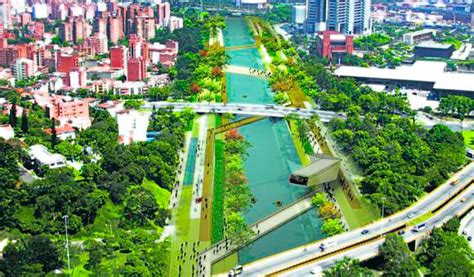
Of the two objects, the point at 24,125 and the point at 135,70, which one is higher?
the point at 135,70

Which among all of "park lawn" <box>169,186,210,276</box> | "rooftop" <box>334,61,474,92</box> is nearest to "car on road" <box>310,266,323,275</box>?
"park lawn" <box>169,186,210,276</box>

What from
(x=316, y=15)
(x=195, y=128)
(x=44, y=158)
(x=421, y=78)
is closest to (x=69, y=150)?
(x=44, y=158)

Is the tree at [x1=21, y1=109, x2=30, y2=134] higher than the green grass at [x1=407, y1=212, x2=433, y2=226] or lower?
higher

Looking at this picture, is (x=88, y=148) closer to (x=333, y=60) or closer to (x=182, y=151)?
(x=182, y=151)

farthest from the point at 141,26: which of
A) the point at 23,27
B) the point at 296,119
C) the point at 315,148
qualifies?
the point at 315,148

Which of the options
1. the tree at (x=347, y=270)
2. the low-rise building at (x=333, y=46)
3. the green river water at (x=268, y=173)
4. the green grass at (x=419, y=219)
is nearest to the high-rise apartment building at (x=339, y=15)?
the low-rise building at (x=333, y=46)

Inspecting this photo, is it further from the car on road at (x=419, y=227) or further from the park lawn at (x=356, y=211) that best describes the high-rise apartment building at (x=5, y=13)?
the car on road at (x=419, y=227)

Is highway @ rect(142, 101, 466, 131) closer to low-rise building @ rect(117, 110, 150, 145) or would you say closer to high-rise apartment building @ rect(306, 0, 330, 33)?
low-rise building @ rect(117, 110, 150, 145)

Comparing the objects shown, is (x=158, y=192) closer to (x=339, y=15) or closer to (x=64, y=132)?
(x=64, y=132)
